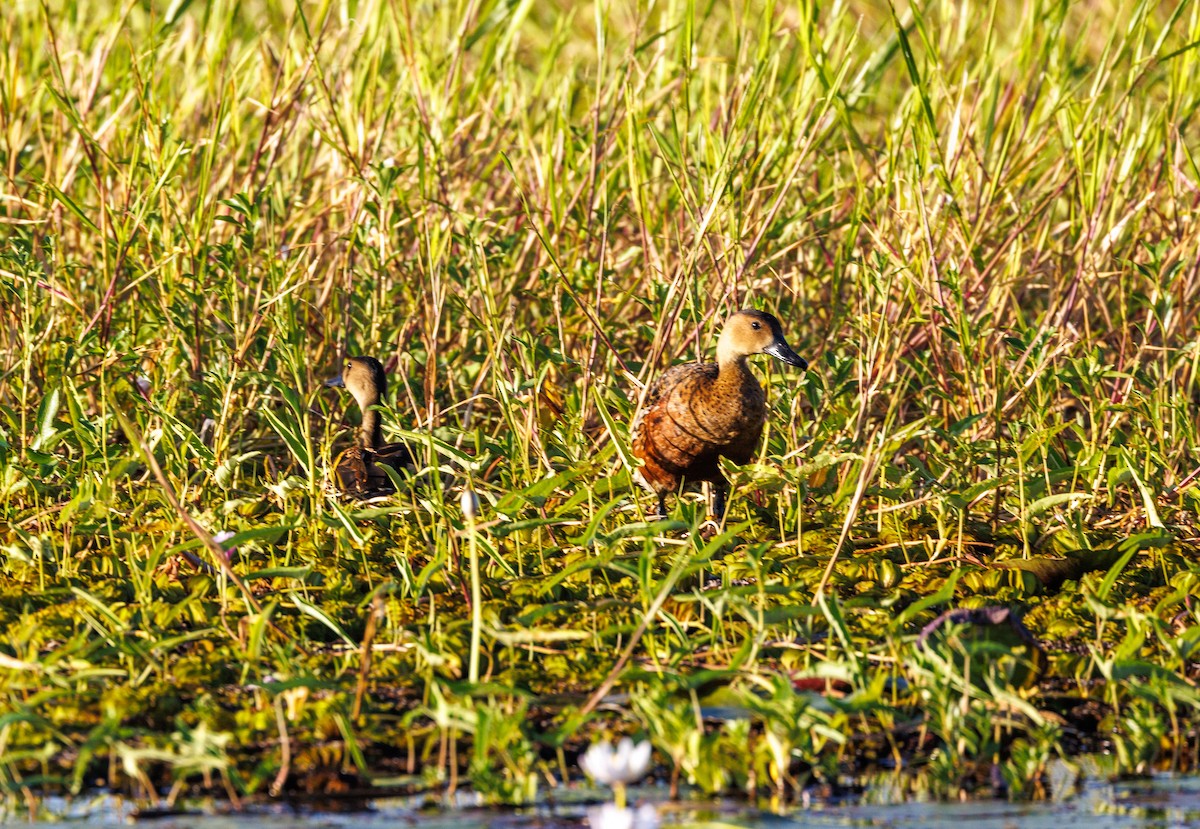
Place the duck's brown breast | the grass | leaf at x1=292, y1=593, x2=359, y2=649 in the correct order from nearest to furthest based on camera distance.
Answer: the grass
leaf at x1=292, y1=593, x2=359, y2=649
the duck's brown breast

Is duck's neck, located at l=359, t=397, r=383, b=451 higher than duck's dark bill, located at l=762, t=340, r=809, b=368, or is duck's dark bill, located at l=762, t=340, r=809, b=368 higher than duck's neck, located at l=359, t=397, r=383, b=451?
duck's dark bill, located at l=762, t=340, r=809, b=368

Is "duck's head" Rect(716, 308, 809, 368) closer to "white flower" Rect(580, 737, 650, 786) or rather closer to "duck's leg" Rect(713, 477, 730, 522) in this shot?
"duck's leg" Rect(713, 477, 730, 522)

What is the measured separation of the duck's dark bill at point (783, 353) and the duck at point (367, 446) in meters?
1.24

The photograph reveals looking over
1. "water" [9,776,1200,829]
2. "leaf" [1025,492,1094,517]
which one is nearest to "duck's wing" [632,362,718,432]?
"leaf" [1025,492,1094,517]

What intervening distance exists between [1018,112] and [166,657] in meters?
3.40

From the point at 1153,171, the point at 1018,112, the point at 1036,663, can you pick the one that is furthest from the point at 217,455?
the point at 1153,171

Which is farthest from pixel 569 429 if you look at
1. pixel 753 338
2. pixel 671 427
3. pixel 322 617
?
pixel 322 617

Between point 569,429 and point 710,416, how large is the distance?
1.52 ft

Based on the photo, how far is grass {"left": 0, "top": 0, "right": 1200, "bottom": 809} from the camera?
3.53 metres

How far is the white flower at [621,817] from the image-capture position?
2.95m

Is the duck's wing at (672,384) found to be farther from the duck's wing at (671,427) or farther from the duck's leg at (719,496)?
the duck's leg at (719,496)

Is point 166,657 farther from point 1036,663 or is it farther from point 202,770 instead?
point 1036,663

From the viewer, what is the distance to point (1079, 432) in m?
5.18

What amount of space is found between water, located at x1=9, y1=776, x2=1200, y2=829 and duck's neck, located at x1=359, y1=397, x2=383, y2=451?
7.64ft
